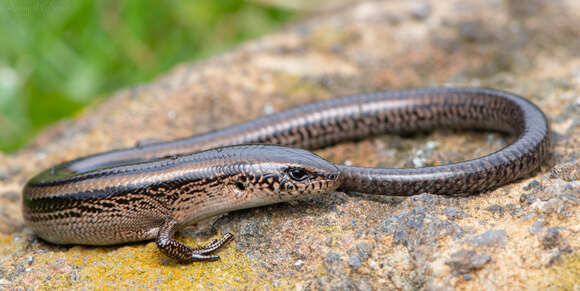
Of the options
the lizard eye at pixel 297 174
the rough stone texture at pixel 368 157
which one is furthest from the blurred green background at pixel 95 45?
the lizard eye at pixel 297 174

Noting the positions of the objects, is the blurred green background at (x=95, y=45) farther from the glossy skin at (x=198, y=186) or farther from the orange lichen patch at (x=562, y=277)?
the orange lichen patch at (x=562, y=277)

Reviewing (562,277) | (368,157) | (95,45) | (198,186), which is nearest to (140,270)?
(198,186)

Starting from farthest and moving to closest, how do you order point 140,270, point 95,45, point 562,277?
point 95,45, point 140,270, point 562,277

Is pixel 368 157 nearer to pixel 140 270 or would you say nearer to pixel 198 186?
pixel 198 186

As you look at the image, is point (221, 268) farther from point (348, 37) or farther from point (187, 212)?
point (348, 37)

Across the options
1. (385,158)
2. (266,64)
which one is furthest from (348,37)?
(385,158)

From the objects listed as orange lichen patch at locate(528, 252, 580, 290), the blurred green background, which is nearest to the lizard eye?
orange lichen patch at locate(528, 252, 580, 290)
